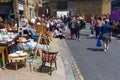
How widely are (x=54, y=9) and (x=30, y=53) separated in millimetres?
44318

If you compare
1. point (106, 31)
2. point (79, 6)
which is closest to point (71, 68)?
point (106, 31)

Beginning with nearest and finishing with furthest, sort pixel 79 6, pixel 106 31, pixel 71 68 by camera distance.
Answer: pixel 71 68 → pixel 106 31 → pixel 79 6

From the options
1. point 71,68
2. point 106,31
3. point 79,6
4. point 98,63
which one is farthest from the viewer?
point 79,6

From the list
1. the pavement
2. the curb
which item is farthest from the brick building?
the pavement

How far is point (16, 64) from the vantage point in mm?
9633

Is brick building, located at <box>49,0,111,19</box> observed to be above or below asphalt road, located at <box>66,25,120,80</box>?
above

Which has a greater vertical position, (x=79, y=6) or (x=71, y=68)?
(x=79, y=6)

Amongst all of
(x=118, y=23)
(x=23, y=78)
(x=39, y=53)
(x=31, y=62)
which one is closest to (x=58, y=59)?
(x=39, y=53)

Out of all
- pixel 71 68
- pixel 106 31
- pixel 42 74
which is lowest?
pixel 71 68

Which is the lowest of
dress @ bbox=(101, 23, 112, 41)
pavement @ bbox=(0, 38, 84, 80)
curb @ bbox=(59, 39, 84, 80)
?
curb @ bbox=(59, 39, 84, 80)

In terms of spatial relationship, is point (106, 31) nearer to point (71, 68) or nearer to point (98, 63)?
point (98, 63)

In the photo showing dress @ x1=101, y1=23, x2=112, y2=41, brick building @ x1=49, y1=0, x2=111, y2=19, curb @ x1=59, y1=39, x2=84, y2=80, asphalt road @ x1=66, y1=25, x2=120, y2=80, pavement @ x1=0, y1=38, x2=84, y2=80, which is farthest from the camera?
brick building @ x1=49, y1=0, x2=111, y2=19

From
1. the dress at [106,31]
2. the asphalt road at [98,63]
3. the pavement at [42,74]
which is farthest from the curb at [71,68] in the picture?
the dress at [106,31]

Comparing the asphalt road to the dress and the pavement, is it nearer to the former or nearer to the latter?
the pavement
